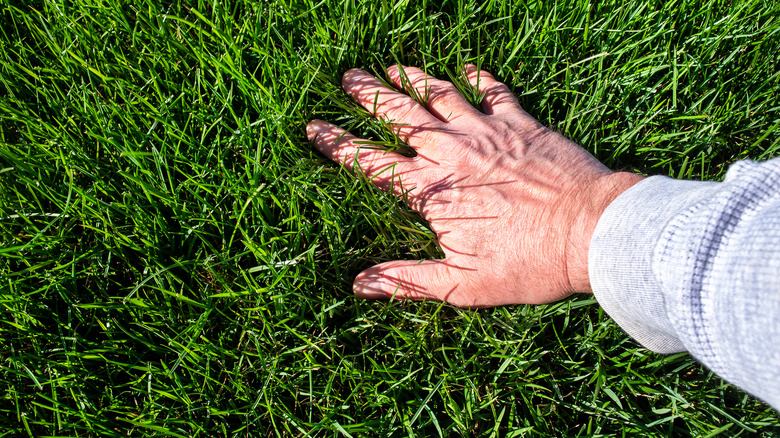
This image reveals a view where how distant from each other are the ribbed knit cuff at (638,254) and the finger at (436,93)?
2.27 feet

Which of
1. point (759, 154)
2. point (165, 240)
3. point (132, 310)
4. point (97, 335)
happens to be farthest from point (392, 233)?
point (759, 154)

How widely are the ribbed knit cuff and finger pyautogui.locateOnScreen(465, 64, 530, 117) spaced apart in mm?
603

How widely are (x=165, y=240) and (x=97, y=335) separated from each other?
39 cm

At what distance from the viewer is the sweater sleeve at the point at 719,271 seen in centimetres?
89

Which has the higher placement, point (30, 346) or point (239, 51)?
point (239, 51)

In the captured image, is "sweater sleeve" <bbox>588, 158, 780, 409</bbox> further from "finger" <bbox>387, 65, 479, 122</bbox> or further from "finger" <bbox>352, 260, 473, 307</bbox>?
"finger" <bbox>387, 65, 479, 122</bbox>

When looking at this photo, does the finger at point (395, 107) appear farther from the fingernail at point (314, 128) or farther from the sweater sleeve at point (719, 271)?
the sweater sleeve at point (719, 271)

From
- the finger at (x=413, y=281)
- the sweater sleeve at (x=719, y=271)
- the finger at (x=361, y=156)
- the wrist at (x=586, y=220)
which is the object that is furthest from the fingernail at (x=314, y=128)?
the sweater sleeve at (x=719, y=271)

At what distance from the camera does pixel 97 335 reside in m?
1.61

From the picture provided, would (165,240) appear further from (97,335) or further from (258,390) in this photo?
(258,390)

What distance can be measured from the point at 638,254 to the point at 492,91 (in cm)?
89

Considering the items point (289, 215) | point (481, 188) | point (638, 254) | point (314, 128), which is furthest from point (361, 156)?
point (638, 254)

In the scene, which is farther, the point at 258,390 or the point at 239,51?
the point at 239,51

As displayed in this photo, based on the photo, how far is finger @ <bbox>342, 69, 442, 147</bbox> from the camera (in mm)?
1784
